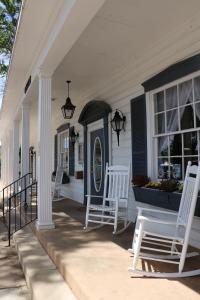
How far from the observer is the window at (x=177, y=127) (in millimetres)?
4293

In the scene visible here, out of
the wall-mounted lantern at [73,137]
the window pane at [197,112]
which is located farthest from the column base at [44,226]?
the wall-mounted lantern at [73,137]

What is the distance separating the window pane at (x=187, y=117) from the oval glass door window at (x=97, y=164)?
10.1 feet

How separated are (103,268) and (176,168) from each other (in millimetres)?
1973

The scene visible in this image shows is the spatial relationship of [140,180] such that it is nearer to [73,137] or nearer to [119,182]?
[119,182]

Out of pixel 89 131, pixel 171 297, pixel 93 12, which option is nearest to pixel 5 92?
Answer: pixel 89 131

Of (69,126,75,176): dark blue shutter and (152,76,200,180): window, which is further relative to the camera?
(69,126,75,176): dark blue shutter

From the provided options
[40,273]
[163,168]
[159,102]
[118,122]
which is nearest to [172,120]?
[159,102]

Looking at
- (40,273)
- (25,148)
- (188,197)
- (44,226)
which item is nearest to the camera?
(188,197)

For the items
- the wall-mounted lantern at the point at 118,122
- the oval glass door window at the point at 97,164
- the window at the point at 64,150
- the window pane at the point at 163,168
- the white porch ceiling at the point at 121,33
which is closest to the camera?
the white porch ceiling at the point at 121,33

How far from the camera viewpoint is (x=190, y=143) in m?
4.41

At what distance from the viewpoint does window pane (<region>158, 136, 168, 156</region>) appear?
16.2 feet

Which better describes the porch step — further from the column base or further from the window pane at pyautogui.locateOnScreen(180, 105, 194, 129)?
the window pane at pyautogui.locateOnScreen(180, 105, 194, 129)

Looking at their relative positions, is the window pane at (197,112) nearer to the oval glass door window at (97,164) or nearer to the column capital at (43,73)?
the column capital at (43,73)

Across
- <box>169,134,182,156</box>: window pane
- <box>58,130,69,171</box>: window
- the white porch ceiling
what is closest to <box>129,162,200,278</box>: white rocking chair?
<box>169,134,182,156</box>: window pane
